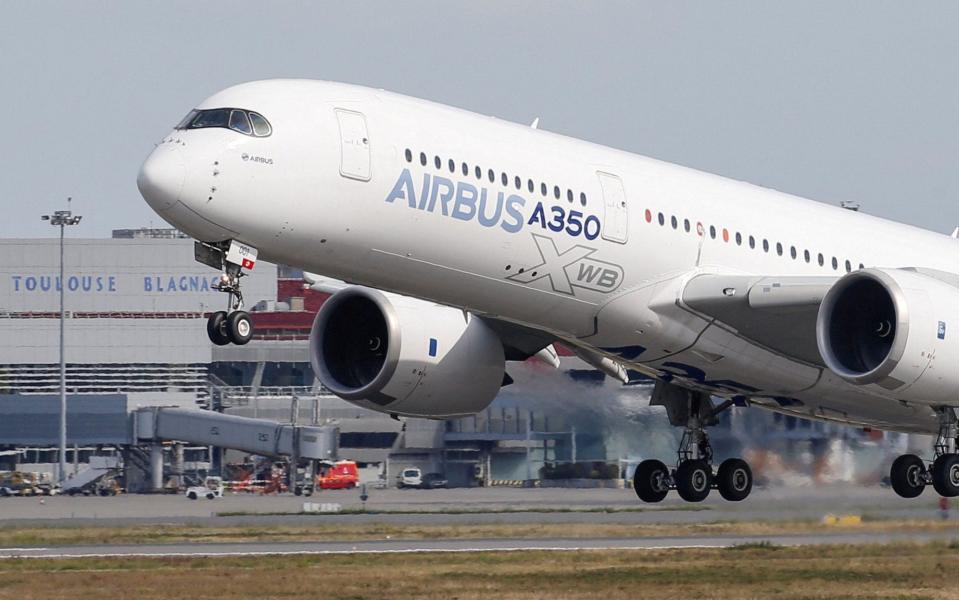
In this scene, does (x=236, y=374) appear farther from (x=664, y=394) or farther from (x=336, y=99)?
(x=336, y=99)

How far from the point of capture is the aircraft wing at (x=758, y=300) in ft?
95.1

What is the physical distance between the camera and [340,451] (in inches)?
3278

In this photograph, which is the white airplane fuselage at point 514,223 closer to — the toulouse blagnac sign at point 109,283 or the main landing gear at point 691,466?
the main landing gear at point 691,466

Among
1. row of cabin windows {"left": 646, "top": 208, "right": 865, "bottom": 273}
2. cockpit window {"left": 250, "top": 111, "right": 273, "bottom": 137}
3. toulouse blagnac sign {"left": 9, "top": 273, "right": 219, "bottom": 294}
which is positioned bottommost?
row of cabin windows {"left": 646, "top": 208, "right": 865, "bottom": 273}

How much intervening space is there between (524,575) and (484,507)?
23.5m

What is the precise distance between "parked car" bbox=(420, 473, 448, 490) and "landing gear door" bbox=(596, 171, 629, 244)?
138 ft

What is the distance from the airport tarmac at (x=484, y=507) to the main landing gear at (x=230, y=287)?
19039 mm

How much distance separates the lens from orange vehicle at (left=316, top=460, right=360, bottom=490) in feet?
252

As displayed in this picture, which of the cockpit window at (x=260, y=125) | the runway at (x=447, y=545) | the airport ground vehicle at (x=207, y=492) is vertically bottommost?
the runway at (x=447, y=545)

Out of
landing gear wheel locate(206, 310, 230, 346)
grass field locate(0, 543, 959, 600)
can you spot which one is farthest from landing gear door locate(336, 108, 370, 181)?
grass field locate(0, 543, 959, 600)

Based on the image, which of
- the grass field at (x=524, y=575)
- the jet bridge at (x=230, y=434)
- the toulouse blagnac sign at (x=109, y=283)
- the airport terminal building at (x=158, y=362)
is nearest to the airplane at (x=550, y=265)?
the grass field at (x=524, y=575)

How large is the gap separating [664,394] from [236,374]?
82.4m

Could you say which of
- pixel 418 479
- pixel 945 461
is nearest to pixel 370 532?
pixel 945 461

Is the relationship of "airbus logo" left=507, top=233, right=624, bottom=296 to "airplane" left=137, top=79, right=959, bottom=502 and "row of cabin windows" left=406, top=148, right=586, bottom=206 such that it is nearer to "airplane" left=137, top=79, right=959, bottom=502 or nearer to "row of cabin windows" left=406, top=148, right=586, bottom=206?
"airplane" left=137, top=79, right=959, bottom=502
